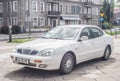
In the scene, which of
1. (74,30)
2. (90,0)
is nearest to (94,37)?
(74,30)

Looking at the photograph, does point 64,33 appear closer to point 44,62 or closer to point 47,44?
point 47,44

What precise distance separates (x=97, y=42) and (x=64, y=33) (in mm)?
1497

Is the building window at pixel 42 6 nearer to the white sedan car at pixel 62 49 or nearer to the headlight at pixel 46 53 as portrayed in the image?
the white sedan car at pixel 62 49

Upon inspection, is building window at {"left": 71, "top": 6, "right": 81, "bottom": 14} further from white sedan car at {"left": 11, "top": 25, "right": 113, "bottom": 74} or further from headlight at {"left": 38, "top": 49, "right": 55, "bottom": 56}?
headlight at {"left": 38, "top": 49, "right": 55, "bottom": 56}

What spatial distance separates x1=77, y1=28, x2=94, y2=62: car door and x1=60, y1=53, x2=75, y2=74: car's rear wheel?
1.53 feet

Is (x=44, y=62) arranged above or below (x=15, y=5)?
below

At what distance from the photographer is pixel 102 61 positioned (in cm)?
1003

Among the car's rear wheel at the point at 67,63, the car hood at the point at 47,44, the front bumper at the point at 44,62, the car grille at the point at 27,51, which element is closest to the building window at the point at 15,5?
the car hood at the point at 47,44

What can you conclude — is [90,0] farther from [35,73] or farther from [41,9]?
[35,73]

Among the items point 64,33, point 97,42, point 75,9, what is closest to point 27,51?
point 64,33

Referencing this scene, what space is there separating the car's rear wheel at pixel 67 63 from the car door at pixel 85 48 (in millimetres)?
465

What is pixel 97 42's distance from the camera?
9.38 m

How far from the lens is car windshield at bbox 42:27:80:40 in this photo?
8.45 meters

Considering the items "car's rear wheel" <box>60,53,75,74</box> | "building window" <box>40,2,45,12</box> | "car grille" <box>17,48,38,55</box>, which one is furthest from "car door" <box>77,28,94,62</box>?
"building window" <box>40,2,45,12</box>
